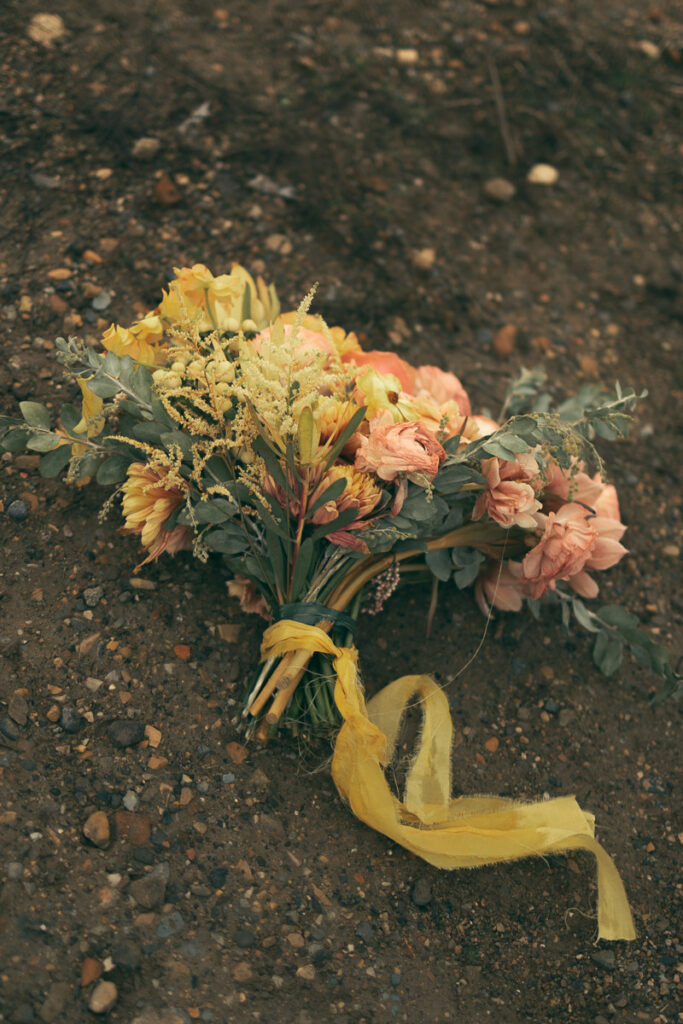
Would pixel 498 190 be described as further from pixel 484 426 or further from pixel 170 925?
pixel 170 925

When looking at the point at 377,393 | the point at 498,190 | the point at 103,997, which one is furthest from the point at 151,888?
the point at 498,190

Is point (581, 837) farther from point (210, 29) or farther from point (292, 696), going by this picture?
point (210, 29)

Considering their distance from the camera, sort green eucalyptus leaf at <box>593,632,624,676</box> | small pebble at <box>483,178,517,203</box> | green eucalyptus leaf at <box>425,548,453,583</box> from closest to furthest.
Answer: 1. green eucalyptus leaf at <box>425,548,453,583</box>
2. green eucalyptus leaf at <box>593,632,624,676</box>
3. small pebble at <box>483,178,517,203</box>

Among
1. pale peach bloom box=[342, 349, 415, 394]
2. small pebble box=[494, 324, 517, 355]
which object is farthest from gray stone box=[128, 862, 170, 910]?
small pebble box=[494, 324, 517, 355]

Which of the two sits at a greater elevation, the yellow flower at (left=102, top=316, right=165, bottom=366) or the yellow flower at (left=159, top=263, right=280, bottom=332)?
the yellow flower at (left=159, top=263, right=280, bottom=332)

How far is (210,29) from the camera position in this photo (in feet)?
8.64

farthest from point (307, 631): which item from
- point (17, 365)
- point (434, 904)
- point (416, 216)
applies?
point (416, 216)

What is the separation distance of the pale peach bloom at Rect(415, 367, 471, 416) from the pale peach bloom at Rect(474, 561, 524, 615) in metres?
0.34

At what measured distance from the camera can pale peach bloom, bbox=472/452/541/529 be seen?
61.4 inches

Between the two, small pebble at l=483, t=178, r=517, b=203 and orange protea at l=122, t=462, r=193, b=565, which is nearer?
orange protea at l=122, t=462, r=193, b=565

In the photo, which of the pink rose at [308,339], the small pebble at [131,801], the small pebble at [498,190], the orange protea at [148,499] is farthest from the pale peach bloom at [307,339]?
the small pebble at [498,190]

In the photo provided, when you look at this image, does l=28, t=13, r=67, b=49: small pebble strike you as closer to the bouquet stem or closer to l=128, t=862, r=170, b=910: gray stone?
the bouquet stem

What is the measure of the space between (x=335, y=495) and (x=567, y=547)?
0.45 metres

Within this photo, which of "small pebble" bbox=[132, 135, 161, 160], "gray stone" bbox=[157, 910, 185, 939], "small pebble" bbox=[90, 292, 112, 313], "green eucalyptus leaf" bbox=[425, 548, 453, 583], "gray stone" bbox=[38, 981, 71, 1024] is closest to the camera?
"gray stone" bbox=[38, 981, 71, 1024]
